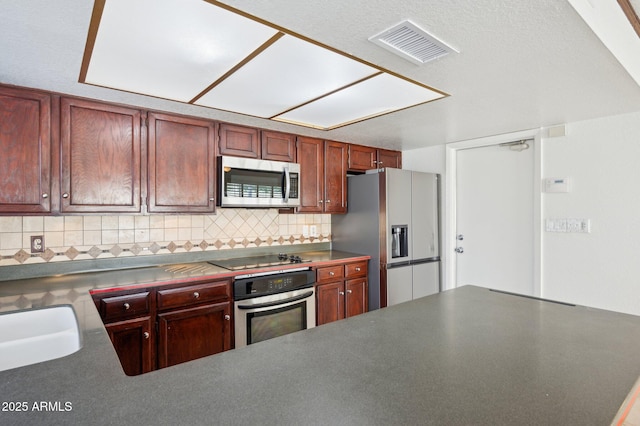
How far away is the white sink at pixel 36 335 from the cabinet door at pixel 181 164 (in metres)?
1.07

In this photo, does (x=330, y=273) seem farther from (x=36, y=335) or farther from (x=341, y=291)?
(x=36, y=335)

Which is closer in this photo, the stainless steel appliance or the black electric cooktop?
the stainless steel appliance

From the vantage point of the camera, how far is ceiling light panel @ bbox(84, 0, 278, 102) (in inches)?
50.5

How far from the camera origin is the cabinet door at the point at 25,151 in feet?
6.57

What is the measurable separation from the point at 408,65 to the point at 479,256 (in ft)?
8.54

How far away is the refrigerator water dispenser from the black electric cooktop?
954 mm

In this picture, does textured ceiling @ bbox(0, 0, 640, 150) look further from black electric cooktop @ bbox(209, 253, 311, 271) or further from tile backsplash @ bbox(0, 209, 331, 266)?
black electric cooktop @ bbox(209, 253, 311, 271)

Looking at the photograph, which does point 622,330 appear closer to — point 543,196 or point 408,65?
point 408,65

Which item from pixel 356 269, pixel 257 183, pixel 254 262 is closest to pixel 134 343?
pixel 254 262

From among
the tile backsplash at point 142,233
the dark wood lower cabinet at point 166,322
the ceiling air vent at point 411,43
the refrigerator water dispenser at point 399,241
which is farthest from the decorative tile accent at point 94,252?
the refrigerator water dispenser at point 399,241

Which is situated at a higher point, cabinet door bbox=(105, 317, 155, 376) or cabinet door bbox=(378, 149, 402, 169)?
cabinet door bbox=(378, 149, 402, 169)

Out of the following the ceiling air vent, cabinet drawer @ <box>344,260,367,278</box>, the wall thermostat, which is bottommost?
cabinet drawer @ <box>344,260,367,278</box>

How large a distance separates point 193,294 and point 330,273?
1.28m

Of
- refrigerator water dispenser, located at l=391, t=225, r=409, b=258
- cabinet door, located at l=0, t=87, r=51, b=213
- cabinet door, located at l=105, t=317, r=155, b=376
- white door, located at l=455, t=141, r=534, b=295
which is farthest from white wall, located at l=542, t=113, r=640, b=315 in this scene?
cabinet door, located at l=0, t=87, r=51, b=213
